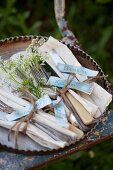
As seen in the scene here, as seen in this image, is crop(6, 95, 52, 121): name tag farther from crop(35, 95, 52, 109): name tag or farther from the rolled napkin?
the rolled napkin

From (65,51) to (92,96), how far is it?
17 centimetres

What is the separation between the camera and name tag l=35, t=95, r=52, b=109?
1137 mm

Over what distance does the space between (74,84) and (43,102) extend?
4.1 inches

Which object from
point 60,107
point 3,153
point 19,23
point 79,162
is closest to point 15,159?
point 3,153

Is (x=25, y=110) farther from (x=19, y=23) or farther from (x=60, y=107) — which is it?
(x=19, y=23)

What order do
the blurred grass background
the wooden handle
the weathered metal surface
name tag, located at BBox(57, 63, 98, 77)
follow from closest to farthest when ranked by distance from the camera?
the weathered metal surface
name tag, located at BBox(57, 63, 98, 77)
the wooden handle
the blurred grass background

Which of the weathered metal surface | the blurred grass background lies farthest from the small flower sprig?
the blurred grass background

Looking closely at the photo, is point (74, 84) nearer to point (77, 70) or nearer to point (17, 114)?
point (77, 70)

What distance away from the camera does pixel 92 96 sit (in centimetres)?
120

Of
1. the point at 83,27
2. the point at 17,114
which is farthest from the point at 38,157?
the point at 83,27

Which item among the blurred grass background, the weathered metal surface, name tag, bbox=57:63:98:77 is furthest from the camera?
the blurred grass background

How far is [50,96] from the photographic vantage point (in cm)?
118

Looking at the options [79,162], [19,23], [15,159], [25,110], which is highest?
[19,23]

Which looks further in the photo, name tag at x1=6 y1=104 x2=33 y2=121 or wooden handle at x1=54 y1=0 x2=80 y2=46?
wooden handle at x1=54 y1=0 x2=80 y2=46
